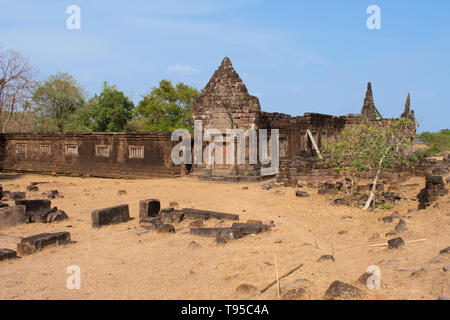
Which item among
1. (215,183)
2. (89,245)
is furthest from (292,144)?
(89,245)

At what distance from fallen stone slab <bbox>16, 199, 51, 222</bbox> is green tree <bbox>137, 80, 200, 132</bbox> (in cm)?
2871

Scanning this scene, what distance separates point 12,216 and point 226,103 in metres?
11.4

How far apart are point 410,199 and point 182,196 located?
769 cm

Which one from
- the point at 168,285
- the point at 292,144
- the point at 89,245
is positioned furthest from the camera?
the point at 292,144

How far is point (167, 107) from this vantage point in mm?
39094

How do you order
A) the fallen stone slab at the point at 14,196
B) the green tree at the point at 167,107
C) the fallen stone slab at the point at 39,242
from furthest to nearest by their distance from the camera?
the green tree at the point at 167,107 → the fallen stone slab at the point at 14,196 → the fallen stone slab at the point at 39,242

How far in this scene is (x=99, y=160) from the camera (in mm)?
21922

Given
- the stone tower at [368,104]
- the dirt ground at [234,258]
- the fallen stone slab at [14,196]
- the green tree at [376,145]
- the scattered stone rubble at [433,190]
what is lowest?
the dirt ground at [234,258]

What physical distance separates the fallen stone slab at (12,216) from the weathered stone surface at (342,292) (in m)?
8.01

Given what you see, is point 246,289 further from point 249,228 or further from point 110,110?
point 110,110

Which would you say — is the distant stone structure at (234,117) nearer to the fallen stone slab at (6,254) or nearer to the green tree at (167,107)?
the fallen stone slab at (6,254)

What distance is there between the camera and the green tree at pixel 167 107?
39094 mm

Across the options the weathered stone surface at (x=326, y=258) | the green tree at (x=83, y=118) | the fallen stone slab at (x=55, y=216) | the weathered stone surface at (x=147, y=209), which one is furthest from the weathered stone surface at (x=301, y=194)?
the green tree at (x=83, y=118)
